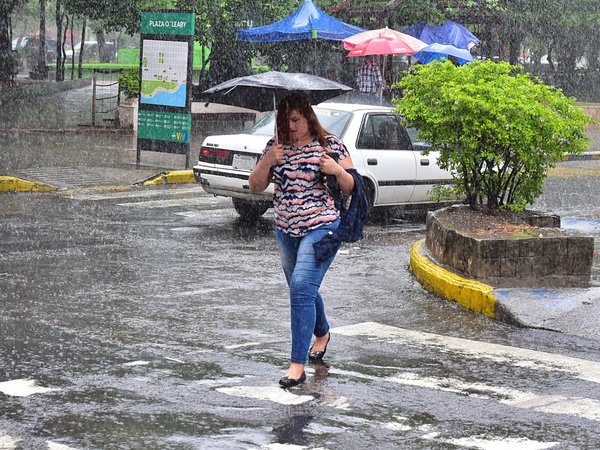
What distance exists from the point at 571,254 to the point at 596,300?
873 millimetres

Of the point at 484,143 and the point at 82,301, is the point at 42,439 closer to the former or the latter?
the point at 82,301

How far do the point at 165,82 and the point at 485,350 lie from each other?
506 inches

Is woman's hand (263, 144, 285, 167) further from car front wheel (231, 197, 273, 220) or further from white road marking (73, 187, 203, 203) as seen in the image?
white road marking (73, 187, 203, 203)

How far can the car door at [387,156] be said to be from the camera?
46.7 feet

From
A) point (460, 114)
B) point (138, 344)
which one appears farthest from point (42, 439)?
point (460, 114)

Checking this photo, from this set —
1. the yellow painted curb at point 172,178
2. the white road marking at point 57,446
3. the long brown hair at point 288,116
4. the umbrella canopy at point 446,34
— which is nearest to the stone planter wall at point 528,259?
the long brown hair at point 288,116

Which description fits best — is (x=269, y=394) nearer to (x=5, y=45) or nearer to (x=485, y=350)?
(x=485, y=350)

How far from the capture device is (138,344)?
7.70 metres

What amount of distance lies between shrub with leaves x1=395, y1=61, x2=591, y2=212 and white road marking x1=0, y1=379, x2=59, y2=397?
5.54m

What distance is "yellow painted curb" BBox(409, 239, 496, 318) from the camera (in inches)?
362

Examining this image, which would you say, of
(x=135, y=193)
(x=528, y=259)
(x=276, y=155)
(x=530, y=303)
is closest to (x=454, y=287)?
(x=528, y=259)

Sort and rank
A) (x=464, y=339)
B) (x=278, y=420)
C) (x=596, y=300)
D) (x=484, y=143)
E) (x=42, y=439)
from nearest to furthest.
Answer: (x=42, y=439) → (x=278, y=420) → (x=464, y=339) → (x=596, y=300) → (x=484, y=143)

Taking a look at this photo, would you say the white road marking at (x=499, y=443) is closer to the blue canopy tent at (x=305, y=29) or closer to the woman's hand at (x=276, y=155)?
the woman's hand at (x=276, y=155)

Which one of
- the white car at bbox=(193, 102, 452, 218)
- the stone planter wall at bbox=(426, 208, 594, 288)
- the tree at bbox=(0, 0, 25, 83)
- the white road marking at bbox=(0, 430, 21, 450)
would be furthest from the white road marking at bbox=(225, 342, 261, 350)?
the tree at bbox=(0, 0, 25, 83)
